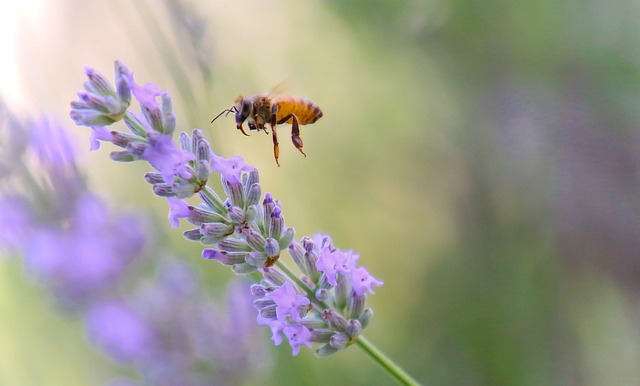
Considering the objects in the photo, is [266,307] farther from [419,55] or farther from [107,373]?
[419,55]

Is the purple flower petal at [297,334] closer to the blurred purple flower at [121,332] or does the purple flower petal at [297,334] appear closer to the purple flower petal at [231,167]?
the purple flower petal at [231,167]

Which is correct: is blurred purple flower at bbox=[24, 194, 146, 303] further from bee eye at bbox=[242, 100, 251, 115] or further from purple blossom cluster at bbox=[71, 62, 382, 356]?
purple blossom cluster at bbox=[71, 62, 382, 356]

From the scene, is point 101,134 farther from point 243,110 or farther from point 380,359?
point 380,359

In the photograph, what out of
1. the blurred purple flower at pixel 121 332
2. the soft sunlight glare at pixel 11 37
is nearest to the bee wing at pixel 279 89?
the blurred purple flower at pixel 121 332

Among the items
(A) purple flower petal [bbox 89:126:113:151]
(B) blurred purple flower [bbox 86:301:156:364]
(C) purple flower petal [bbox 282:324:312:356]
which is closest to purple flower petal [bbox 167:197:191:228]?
(A) purple flower petal [bbox 89:126:113:151]

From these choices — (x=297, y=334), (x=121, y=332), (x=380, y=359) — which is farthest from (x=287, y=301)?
(x=121, y=332)

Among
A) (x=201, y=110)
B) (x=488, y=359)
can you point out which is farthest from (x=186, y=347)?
(x=488, y=359)
